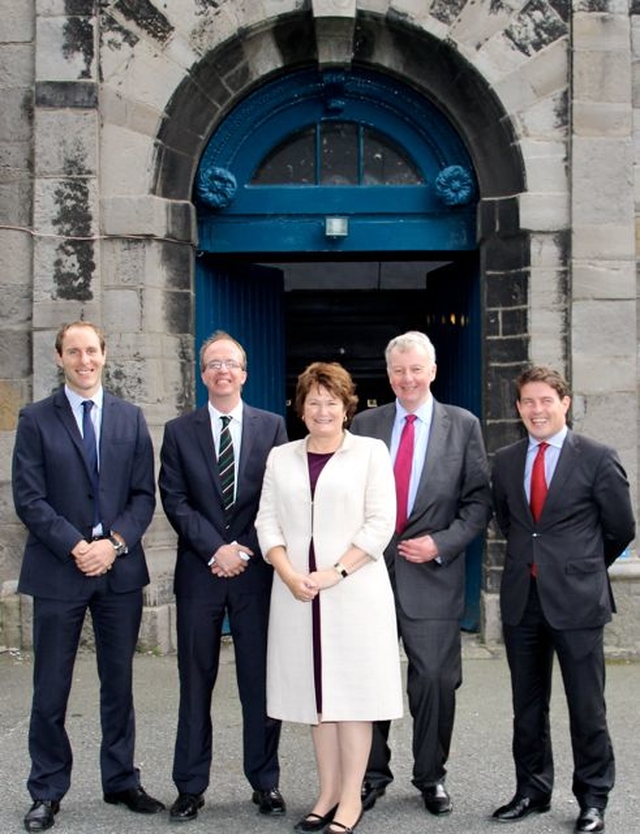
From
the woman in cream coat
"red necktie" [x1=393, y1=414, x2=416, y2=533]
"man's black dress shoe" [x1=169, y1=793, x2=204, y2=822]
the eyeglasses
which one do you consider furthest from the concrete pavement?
the eyeglasses

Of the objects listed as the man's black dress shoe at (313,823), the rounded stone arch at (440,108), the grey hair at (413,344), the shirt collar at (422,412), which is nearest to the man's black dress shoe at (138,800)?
the man's black dress shoe at (313,823)

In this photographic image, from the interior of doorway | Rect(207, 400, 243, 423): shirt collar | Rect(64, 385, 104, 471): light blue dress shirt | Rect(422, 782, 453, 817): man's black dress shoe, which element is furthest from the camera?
the interior of doorway

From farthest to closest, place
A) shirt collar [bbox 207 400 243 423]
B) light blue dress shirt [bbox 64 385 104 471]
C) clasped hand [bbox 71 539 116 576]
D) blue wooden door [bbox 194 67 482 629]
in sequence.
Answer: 1. blue wooden door [bbox 194 67 482 629]
2. shirt collar [bbox 207 400 243 423]
3. light blue dress shirt [bbox 64 385 104 471]
4. clasped hand [bbox 71 539 116 576]

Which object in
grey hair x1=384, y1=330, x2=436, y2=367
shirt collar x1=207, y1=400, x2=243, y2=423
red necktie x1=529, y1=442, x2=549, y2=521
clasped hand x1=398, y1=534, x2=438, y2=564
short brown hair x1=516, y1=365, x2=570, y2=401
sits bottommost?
clasped hand x1=398, y1=534, x2=438, y2=564

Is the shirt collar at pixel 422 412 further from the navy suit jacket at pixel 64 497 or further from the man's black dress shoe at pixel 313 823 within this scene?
the man's black dress shoe at pixel 313 823

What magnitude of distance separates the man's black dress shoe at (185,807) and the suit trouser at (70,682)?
219 mm

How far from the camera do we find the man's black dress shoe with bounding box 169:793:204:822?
445 centimetres

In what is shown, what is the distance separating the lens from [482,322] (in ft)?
25.6

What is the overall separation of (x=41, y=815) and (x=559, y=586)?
90.0 inches

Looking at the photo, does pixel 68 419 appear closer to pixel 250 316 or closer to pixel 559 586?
pixel 559 586

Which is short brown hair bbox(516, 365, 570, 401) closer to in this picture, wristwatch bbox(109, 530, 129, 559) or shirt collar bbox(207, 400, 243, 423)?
shirt collar bbox(207, 400, 243, 423)

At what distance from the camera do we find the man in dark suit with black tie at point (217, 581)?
4.52 metres

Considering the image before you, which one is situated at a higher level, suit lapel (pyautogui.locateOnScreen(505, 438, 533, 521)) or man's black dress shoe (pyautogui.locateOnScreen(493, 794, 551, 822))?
suit lapel (pyautogui.locateOnScreen(505, 438, 533, 521))

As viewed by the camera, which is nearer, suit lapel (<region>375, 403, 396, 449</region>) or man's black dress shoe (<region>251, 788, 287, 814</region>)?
man's black dress shoe (<region>251, 788, 287, 814</region>)
